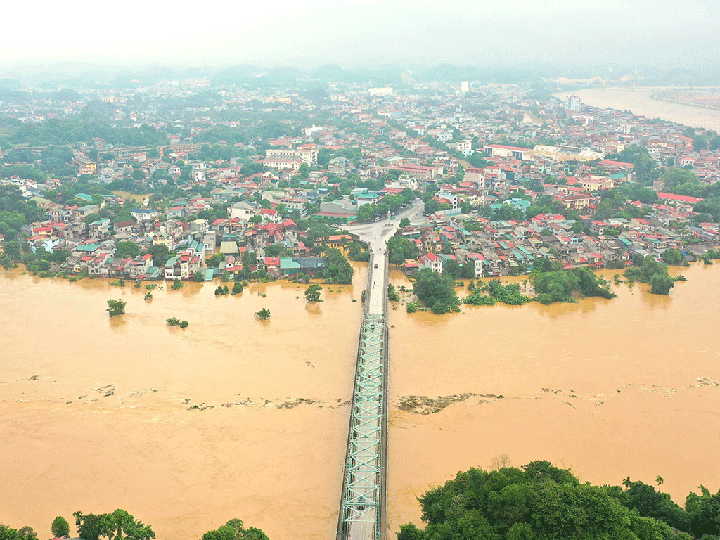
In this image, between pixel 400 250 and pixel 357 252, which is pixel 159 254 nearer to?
pixel 357 252

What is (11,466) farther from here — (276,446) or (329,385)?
(329,385)

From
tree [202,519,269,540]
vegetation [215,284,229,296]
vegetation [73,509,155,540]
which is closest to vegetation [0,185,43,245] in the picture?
vegetation [215,284,229,296]

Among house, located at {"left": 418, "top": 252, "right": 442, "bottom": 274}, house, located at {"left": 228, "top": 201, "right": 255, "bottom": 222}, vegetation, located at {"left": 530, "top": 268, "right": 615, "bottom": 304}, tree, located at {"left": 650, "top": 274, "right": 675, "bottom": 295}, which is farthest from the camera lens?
house, located at {"left": 228, "top": 201, "right": 255, "bottom": 222}

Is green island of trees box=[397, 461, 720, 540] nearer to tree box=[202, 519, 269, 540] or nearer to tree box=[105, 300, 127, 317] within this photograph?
tree box=[202, 519, 269, 540]

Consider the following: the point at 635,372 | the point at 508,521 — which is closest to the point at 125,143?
the point at 635,372

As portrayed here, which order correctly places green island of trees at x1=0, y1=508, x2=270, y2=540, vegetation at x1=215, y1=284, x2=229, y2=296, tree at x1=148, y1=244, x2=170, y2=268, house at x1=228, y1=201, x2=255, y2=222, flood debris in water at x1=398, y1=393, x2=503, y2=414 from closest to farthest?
green island of trees at x1=0, y1=508, x2=270, y2=540 < flood debris in water at x1=398, y1=393, x2=503, y2=414 < vegetation at x1=215, y1=284, x2=229, y2=296 < tree at x1=148, y1=244, x2=170, y2=268 < house at x1=228, y1=201, x2=255, y2=222

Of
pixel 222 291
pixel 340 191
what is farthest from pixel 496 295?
pixel 340 191

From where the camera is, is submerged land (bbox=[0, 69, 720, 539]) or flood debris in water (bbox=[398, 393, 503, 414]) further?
flood debris in water (bbox=[398, 393, 503, 414])
